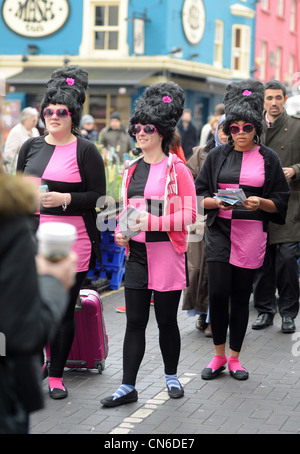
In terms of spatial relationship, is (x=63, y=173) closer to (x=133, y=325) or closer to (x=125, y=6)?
(x=133, y=325)

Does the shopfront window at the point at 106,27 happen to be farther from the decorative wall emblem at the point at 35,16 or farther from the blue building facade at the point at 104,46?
the decorative wall emblem at the point at 35,16

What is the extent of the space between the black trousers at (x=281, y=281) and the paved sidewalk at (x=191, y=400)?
598mm

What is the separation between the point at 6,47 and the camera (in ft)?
98.8

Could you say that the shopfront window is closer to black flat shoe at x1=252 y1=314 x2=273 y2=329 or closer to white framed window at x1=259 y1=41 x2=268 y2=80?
white framed window at x1=259 y1=41 x2=268 y2=80

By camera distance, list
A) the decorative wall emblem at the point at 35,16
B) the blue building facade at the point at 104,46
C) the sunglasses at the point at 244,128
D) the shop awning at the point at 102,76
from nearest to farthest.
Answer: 1. the sunglasses at the point at 244,128
2. the shop awning at the point at 102,76
3. the blue building facade at the point at 104,46
4. the decorative wall emblem at the point at 35,16

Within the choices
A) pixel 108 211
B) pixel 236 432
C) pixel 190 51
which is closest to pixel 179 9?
pixel 190 51

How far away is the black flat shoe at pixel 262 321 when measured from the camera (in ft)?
26.4

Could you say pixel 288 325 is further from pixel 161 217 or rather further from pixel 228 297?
pixel 161 217

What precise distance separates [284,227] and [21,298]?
18.5ft

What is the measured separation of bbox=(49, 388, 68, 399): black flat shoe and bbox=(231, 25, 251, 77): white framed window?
31.7m

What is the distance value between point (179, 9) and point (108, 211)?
21.9 metres

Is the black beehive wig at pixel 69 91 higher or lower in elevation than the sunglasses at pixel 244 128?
higher

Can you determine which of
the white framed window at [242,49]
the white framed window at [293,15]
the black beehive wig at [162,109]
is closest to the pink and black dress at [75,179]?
the black beehive wig at [162,109]

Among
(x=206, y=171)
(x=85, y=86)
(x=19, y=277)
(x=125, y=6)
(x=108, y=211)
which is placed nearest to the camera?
(x=19, y=277)
